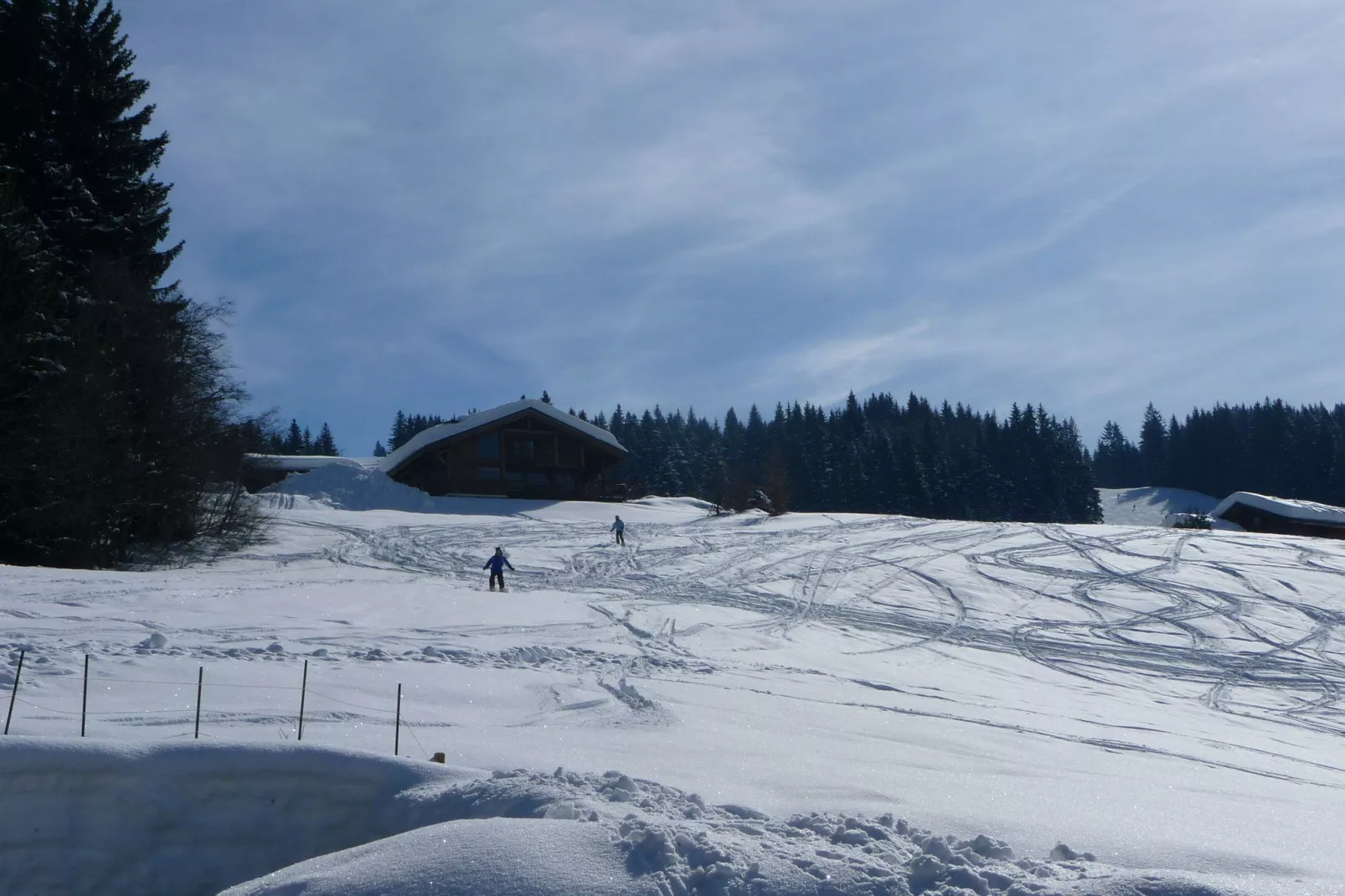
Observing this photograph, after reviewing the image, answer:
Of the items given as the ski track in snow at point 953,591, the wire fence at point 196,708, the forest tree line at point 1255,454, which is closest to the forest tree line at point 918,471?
the forest tree line at point 1255,454

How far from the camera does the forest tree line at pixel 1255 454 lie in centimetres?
9262

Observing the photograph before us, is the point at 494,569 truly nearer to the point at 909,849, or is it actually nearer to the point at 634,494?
the point at 909,849

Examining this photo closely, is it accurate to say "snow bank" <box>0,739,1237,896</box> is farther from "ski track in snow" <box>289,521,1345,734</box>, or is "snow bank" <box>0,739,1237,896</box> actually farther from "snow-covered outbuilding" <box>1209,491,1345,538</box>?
"snow-covered outbuilding" <box>1209,491,1345,538</box>

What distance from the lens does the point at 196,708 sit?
30.0 feet

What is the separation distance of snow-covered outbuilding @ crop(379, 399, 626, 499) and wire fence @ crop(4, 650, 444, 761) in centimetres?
3708

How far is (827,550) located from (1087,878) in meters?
27.8

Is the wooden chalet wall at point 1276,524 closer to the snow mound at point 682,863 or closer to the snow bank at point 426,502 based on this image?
the snow bank at point 426,502

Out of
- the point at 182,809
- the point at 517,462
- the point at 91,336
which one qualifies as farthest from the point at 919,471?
the point at 182,809

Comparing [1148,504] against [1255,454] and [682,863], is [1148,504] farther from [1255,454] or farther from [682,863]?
[682,863]

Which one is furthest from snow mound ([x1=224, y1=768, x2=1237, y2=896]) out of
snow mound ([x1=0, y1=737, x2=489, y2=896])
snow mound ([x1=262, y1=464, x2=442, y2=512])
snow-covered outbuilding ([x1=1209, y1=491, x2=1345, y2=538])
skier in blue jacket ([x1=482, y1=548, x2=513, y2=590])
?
snow-covered outbuilding ([x1=1209, y1=491, x2=1345, y2=538])

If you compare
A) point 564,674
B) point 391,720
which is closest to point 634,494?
point 564,674

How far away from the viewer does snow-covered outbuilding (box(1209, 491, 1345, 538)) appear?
56.1 m

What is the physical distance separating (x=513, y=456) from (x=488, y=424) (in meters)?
2.35

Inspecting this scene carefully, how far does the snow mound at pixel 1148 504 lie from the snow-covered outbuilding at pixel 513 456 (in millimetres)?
61427
